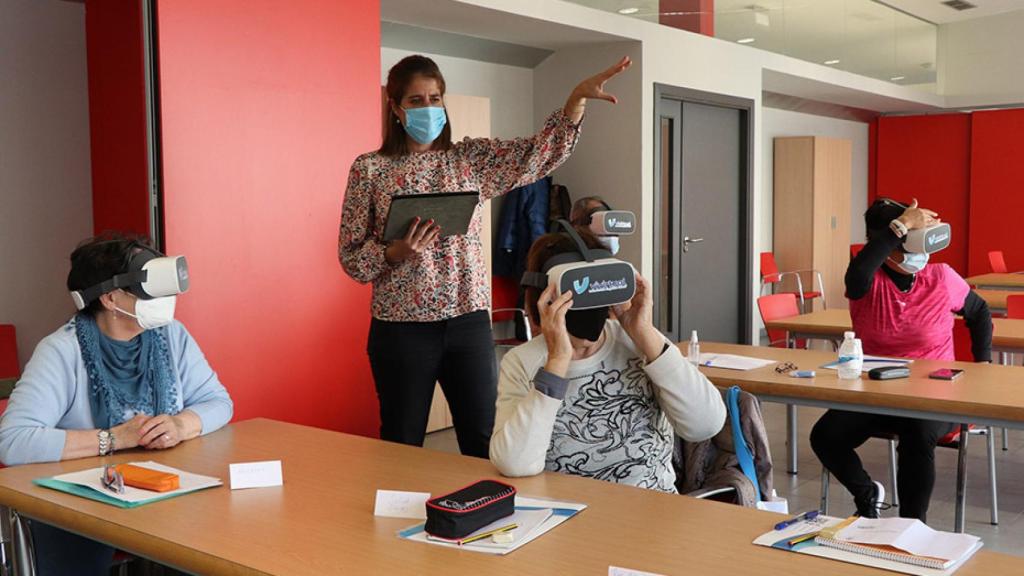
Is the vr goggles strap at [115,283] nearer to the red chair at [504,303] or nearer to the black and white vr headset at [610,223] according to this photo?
the black and white vr headset at [610,223]

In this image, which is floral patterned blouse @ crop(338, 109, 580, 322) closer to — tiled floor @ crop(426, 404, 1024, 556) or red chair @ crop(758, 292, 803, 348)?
tiled floor @ crop(426, 404, 1024, 556)

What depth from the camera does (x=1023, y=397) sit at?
3252 mm

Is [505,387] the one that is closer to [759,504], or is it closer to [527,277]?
[527,277]

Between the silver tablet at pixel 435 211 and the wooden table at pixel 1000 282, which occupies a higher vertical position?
the silver tablet at pixel 435 211

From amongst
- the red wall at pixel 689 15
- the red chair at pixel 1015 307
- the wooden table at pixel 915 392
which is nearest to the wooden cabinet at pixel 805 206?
the red wall at pixel 689 15

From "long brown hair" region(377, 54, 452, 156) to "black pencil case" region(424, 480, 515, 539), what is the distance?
4.83ft

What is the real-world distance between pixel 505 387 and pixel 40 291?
3199mm

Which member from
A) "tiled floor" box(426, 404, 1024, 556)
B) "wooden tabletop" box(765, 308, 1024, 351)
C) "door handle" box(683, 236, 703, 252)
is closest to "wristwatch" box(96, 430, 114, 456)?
"tiled floor" box(426, 404, 1024, 556)

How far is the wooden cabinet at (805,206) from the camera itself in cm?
1117

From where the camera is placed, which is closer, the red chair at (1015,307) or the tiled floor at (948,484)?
the tiled floor at (948,484)

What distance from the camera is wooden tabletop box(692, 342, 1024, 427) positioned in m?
3.21

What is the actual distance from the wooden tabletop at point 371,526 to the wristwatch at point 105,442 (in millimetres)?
30

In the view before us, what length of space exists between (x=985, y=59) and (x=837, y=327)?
29.8ft

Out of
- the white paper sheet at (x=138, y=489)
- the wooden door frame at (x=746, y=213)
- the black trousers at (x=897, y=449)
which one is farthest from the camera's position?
the wooden door frame at (x=746, y=213)
